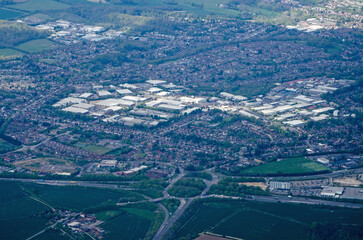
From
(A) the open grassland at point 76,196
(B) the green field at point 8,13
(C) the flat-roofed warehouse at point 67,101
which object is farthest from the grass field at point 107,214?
(B) the green field at point 8,13

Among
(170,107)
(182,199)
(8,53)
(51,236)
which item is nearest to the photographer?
(51,236)

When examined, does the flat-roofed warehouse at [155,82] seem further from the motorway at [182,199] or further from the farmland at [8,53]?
the motorway at [182,199]

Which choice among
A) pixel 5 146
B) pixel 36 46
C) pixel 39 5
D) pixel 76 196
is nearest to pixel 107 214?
pixel 76 196

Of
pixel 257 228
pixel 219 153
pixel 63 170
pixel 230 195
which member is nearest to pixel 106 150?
pixel 63 170

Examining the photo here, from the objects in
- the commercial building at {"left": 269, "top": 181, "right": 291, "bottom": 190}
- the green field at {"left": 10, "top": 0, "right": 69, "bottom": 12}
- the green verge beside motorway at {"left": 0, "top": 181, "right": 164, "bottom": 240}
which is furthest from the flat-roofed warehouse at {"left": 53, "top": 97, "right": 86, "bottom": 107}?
the green field at {"left": 10, "top": 0, "right": 69, "bottom": 12}

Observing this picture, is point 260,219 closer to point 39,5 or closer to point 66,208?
point 66,208

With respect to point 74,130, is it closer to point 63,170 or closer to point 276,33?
point 63,170
